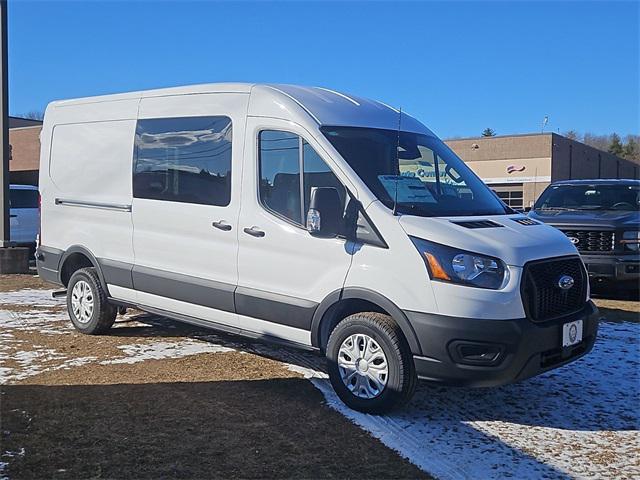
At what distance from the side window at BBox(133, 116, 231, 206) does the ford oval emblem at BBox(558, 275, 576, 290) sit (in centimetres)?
280

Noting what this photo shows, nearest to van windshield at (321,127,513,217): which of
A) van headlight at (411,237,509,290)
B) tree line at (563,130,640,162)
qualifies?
van headlight at (411,237,509,290)

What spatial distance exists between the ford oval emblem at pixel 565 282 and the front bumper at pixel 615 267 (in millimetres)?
5044

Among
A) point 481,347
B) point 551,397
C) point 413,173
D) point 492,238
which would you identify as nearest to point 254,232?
point 413,173

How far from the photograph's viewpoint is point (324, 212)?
498cm

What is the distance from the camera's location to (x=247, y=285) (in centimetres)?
566

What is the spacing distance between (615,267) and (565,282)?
515 cm

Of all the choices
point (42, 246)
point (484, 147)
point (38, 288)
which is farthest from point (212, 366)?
point (484, 147)

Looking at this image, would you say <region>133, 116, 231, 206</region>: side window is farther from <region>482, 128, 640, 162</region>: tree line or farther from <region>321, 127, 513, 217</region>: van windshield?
<region>482, 128, 640, 162</region>: tree line

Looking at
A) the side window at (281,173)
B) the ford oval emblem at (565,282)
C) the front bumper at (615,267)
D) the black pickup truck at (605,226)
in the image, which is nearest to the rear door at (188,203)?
the side window at (281,173)

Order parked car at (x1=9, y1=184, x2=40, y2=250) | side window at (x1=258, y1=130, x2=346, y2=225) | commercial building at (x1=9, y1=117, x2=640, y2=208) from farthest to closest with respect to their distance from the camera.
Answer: commercial building at (x1=9, y1=117, x2=640, y2=208) < parked car at (x1=9, y1=184, x2=40, y2=250) < side window at (x1=258, y1=130, x2=346, y2=225)

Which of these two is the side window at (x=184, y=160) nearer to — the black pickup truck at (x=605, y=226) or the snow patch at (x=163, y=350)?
the snow patch at (x=163, y=350)

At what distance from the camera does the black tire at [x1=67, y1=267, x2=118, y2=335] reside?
7141 mm

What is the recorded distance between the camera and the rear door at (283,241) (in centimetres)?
517

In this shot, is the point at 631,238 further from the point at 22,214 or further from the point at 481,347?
the point at 22,214
